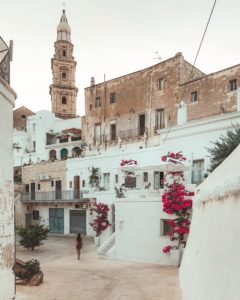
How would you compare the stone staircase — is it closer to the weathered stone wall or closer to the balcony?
the balcony

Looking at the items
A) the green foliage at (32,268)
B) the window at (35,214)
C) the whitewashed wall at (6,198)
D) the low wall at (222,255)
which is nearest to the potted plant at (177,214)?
the green foliage at (32,268)

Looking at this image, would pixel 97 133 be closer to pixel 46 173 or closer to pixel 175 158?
pixel 46 173

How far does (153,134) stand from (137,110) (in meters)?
3.27

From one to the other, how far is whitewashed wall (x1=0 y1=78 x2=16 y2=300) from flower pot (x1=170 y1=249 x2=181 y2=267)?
8.71 meters

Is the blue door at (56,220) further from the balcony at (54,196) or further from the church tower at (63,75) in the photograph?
the church tower at (63,75)

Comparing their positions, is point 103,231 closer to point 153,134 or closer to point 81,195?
point 81,195

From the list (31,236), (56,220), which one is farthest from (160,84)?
(31,236)

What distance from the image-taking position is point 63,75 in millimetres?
61156

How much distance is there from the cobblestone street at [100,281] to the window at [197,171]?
552cm

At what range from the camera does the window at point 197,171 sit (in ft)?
64.7

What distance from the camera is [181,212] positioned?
16719 millimetres

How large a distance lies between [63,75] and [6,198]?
53694 mm

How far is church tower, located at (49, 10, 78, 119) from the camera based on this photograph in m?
59.3

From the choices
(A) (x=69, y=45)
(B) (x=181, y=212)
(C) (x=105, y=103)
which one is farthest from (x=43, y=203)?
(A) (x=69, y=45)
